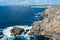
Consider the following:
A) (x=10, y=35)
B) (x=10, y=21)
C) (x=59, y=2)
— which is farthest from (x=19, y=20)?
(x=59, y=2)

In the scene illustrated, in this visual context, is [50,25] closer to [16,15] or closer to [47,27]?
[47,27]

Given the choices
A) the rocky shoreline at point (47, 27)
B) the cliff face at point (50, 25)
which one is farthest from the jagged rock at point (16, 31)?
the cliff face at point (50, 25)

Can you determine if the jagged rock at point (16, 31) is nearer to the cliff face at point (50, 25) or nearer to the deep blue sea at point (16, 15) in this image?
the deep blue sea at point (16, 15)

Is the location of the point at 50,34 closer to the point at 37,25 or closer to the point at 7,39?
the point at 37,25

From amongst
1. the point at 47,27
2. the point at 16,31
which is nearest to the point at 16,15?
the point at 16,31

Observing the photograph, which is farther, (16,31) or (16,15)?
(16,15)

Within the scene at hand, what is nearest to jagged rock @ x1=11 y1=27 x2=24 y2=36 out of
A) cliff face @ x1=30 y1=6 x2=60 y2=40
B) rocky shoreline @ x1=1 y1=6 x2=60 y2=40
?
rocky shoreline @ x1=1 y1=6 x2=60 y2=40

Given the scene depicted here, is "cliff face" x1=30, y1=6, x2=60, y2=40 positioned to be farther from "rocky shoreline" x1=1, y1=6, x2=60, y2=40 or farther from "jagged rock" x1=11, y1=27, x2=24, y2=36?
"jagged rock" x1=11, y1=27, x2=24, y2=36
